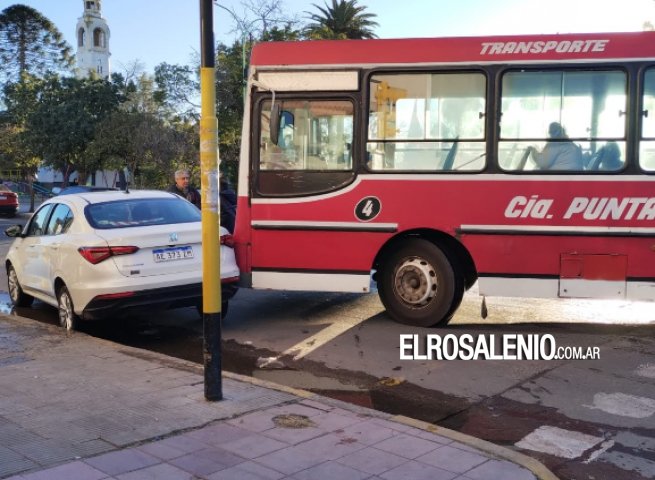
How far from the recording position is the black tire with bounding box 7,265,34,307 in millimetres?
9547

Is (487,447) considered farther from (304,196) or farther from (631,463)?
(304,196)

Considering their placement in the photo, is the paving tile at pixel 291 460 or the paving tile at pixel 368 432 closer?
the paving tile at pixel 291 460

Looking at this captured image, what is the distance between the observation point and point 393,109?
7.72m

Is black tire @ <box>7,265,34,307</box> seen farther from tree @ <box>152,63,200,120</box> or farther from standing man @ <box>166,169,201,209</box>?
tree @ <box>152,63,200,120</box>

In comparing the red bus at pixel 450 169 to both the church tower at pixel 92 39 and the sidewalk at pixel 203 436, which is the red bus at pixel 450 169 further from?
the church tower at pixel 92 39

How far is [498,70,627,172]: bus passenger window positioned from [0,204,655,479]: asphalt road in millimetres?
1969

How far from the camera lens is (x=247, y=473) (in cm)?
388

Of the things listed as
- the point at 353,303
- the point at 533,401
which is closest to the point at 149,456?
the point at 533,401

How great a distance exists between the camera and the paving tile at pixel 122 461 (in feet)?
12.8

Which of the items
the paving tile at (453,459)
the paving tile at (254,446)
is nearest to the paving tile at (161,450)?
the paving tile at (254,446)

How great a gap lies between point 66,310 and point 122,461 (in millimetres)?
4149

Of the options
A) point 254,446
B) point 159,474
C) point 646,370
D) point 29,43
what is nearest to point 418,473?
point 254,446

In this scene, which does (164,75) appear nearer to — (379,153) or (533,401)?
(379,153)

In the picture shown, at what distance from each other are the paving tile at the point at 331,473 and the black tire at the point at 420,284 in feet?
12.9
